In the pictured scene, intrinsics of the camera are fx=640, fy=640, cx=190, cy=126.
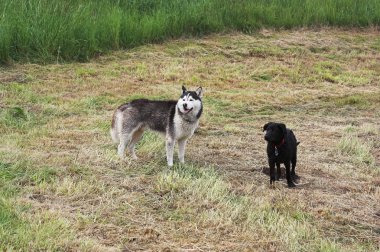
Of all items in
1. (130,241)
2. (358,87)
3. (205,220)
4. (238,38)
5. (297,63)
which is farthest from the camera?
(238,38)

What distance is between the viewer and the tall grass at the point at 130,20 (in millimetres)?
14180

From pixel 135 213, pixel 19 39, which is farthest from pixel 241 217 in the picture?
pixel 19 39

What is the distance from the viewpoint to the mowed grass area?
5.73 meters

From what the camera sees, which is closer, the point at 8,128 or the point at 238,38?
the point at 8,128

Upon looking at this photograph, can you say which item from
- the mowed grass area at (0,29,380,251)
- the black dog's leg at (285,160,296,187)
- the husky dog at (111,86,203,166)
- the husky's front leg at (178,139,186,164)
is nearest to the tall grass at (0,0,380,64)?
the mowed grass area at (0,29,380,251)

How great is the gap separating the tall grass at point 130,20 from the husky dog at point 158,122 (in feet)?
20.1

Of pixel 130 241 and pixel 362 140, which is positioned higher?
pixel 130 241

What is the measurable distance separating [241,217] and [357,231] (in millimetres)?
1147

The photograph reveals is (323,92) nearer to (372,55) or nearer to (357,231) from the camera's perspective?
(372,55)

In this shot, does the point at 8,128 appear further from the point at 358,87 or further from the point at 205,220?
the point at 358,87

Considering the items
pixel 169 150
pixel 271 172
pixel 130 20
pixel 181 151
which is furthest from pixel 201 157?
pixel 130 20

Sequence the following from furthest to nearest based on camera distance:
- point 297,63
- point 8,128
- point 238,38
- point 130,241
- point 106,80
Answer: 1. point 238,38
2. point 297,63
3. point 106,80
4. point 8,128
5. point 130,241

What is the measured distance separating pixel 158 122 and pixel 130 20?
8108 millimetres

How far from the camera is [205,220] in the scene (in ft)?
19.8
